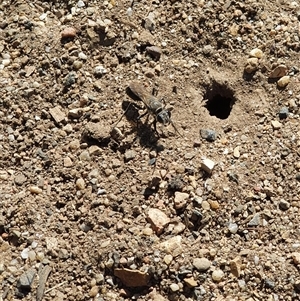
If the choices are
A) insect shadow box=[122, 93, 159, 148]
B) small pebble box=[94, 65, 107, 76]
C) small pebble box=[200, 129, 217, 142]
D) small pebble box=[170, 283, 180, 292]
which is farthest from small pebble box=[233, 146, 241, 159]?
small pebble box=[94, 65, 107, 76]

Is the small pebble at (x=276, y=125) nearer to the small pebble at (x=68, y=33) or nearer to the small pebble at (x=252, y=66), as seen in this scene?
the small pebble at (x=252, y=66)

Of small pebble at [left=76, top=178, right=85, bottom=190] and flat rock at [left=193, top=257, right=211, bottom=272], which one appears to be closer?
flat rock at [left=193, top=257, right=211, bottom=272]

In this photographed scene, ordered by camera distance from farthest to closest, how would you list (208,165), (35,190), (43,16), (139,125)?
(43,16) → (139,125) → (35,190) → (208,165)

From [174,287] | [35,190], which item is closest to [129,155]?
[35,190]

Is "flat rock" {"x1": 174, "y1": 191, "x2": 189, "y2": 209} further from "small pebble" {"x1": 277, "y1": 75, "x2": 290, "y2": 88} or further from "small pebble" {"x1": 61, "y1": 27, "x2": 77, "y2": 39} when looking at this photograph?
"small pebble" {"x1": 61, "y1": 27, "x2": 77, "y2": 39}

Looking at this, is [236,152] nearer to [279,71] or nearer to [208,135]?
[208,135]

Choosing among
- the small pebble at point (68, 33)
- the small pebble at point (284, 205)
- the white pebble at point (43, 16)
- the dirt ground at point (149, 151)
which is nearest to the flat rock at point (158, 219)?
the dirt ground at point (149, 151)
